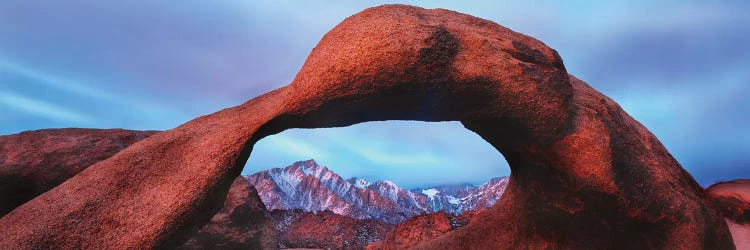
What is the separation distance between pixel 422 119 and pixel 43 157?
5431 millimetres

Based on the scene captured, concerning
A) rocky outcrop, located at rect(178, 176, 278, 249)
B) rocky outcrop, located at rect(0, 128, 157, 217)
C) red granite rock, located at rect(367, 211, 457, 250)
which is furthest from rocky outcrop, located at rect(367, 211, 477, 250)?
rocky outcrop, located at rect(0, 128, 157, 217)

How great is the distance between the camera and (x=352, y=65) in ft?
12.3

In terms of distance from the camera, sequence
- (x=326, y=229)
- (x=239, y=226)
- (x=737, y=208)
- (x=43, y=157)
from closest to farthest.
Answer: (x=43, y=157)
(x=239, y=226)
(x=737, y=208)
(x=326, y=229)

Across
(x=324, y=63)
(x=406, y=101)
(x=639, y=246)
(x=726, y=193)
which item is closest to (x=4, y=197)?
(x=324, y=63)

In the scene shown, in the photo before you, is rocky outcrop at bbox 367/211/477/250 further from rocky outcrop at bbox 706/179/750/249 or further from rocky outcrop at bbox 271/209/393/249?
rocky outcrop at bbox 706/179/750/249

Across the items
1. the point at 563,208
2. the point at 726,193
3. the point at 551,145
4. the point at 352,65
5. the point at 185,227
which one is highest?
the point at 352,65

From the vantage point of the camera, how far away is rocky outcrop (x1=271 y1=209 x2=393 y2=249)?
18.0m

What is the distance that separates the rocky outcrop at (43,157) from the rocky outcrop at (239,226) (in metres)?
1.85

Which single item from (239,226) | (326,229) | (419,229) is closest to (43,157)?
(239,226)

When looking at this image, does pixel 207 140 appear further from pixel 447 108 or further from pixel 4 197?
pixel 4 197

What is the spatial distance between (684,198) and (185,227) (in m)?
5.54

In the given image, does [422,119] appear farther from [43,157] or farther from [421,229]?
[421,229]

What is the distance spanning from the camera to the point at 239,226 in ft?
23.0

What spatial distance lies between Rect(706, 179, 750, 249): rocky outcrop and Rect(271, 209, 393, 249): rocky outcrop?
11841 mm
